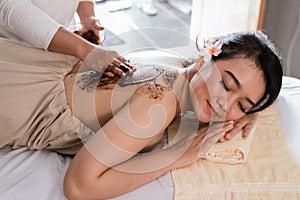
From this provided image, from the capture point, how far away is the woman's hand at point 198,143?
1275 mm

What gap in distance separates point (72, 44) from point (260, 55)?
585mm

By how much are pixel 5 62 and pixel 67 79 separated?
20cm

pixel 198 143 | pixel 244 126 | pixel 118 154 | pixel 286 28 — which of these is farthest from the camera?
pixel 286 28

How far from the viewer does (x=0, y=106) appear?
1265 millimetres

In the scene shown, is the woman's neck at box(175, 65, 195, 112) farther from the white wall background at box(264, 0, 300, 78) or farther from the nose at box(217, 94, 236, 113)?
the white wall background at box(264, 0, 300, 78)

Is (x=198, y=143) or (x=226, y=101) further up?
(x=226, y=101)

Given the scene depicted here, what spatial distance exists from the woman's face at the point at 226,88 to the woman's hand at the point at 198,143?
1.4 inches

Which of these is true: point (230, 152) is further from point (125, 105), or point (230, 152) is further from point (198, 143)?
point (125, 105)

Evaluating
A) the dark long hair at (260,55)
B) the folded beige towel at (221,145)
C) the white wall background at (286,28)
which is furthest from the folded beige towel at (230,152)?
the white wall background at (286,28)

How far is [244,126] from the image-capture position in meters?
1.40

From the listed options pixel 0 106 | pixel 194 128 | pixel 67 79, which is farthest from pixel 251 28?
pixel 0 106

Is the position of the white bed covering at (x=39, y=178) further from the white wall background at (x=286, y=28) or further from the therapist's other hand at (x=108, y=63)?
the white wall background at (x=286, y=28)

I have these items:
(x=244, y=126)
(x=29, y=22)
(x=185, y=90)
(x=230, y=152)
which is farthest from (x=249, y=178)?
(x=29, y=22)

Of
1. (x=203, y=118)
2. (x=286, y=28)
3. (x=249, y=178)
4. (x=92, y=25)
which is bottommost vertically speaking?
(x=286, y=28)
